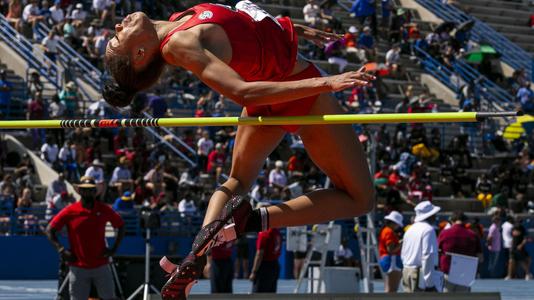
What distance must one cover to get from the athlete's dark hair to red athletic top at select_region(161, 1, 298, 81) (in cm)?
20

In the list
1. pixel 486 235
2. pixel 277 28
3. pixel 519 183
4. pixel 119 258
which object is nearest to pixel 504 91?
pixel 519 183

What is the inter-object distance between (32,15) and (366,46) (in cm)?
929

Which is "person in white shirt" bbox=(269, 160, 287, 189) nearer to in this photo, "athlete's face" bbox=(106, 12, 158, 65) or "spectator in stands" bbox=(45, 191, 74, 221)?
"spectator in stands" bbox=(45, 191, 74, 221)

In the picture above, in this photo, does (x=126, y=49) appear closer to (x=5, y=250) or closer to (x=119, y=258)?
(x=119, y=258)

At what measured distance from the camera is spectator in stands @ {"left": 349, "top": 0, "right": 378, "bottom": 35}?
31.8 m

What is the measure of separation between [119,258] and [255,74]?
325 inches

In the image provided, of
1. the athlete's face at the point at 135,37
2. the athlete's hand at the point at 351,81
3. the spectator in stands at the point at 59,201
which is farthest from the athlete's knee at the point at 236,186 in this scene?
the spectator in stands at the point at 59,201

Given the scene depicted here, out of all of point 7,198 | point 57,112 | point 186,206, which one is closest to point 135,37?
point 7,198

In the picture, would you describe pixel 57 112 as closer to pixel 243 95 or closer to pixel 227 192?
pixel 227 192

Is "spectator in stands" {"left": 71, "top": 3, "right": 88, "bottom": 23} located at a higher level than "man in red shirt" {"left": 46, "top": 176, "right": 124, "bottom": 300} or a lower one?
lower

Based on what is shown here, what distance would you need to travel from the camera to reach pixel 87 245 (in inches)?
500

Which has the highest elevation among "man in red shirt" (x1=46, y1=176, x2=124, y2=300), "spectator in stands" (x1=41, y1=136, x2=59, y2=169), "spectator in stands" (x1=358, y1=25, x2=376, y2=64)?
"man in red shirt" (x1=46, y1=176, x2=124, y2=300)

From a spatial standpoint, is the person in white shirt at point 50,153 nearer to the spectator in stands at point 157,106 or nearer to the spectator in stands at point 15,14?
the spectator in stands at point 157,106

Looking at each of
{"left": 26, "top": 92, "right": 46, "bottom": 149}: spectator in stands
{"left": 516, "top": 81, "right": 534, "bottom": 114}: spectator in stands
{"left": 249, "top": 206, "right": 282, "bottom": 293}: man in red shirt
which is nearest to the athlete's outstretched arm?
{"left": 249, "top": 206, "right": 282, "bottom": 293}: man in red shirt
